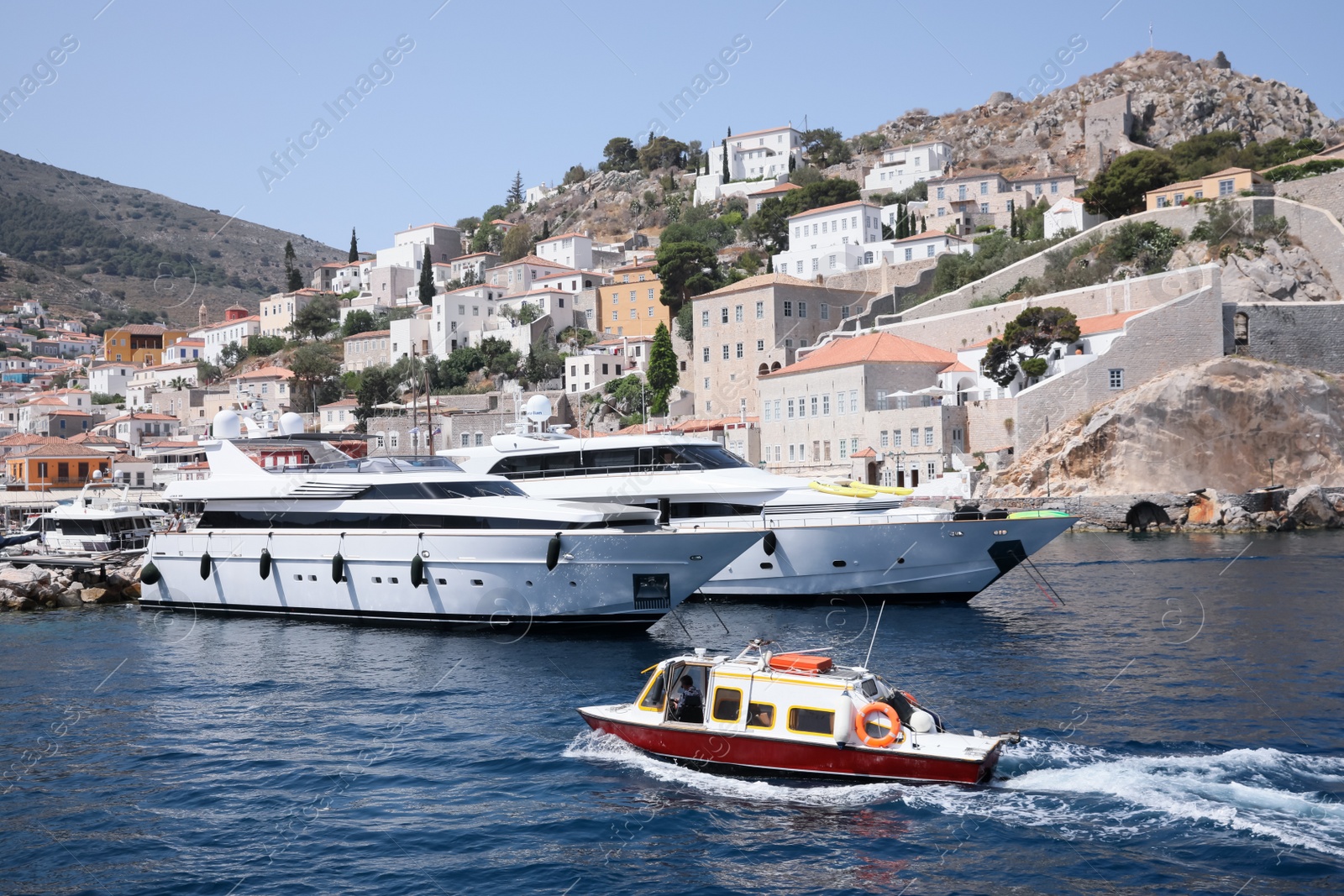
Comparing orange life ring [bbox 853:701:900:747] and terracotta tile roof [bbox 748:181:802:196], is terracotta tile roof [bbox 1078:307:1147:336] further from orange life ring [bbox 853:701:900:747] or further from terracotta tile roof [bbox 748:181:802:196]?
terracotta tile roof [bbox 748:181:802:196]

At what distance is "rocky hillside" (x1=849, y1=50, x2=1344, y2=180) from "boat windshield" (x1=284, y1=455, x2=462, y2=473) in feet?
288

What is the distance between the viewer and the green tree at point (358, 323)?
340ft

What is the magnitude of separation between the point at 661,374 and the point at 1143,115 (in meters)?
57.7

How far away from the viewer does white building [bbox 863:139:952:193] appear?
106m

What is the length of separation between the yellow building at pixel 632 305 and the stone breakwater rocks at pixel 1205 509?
1713 inches

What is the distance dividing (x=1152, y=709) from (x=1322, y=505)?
36.7 metres

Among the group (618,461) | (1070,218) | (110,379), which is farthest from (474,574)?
(110,379)

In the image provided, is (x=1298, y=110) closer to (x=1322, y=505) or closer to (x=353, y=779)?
(x=1322, y=505)

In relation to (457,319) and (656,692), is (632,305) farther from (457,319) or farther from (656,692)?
(656,692)

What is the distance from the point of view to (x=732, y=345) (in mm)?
70750

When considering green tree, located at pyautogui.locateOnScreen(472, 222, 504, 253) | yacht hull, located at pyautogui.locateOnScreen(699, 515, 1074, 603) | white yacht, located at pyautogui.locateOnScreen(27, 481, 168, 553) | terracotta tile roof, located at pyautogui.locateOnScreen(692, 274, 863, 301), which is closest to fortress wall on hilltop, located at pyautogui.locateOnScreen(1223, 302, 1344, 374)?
terracotta tile roof, located at pyautogui.locateOnScreen(692, 274, 863, 301)

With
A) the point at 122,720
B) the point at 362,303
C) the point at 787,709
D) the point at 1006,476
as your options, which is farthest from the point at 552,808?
the point at 362,303

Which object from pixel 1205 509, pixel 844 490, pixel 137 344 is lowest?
pixel 1205 509

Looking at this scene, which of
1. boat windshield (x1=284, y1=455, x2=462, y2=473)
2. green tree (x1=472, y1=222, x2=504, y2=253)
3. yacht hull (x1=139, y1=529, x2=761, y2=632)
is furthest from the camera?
green tree (x1=472, y1=222, x2=504, y2=253)
